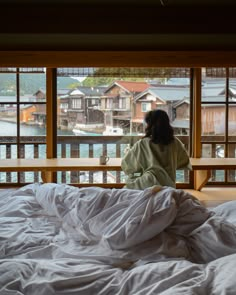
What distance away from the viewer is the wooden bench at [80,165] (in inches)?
147

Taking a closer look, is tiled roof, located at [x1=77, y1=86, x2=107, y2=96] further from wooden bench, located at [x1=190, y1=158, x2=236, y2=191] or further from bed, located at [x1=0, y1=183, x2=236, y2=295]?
bed, located at [x1=0, y1=183, x2=236, y2=295]

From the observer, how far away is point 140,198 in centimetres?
177

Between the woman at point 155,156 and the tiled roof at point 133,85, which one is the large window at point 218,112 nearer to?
the tiled roof at point 133,85

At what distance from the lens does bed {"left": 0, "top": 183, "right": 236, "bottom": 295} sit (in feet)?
4.17

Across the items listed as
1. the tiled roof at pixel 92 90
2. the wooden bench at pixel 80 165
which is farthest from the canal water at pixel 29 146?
the tiled roof at pixel 92 90

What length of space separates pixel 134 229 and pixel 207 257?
1.01 ft

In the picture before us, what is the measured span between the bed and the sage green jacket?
2.77ft

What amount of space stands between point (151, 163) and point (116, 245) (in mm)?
1387

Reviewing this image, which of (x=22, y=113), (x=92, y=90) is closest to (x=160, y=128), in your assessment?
(x=92, y=90)

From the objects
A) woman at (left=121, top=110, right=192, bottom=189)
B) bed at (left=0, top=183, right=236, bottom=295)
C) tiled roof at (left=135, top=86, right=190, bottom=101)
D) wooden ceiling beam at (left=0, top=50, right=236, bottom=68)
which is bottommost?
bed at (left=0, top=183, right=236, bottom=295)

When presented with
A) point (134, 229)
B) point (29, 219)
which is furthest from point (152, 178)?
point (134, 229)

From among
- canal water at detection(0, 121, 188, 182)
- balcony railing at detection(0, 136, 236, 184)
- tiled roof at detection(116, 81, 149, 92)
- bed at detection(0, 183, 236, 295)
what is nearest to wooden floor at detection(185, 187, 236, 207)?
balcony railing at detection(0, 136, 236, 184)

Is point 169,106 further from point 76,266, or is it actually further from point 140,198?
point 76,266

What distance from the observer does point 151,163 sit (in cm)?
293
